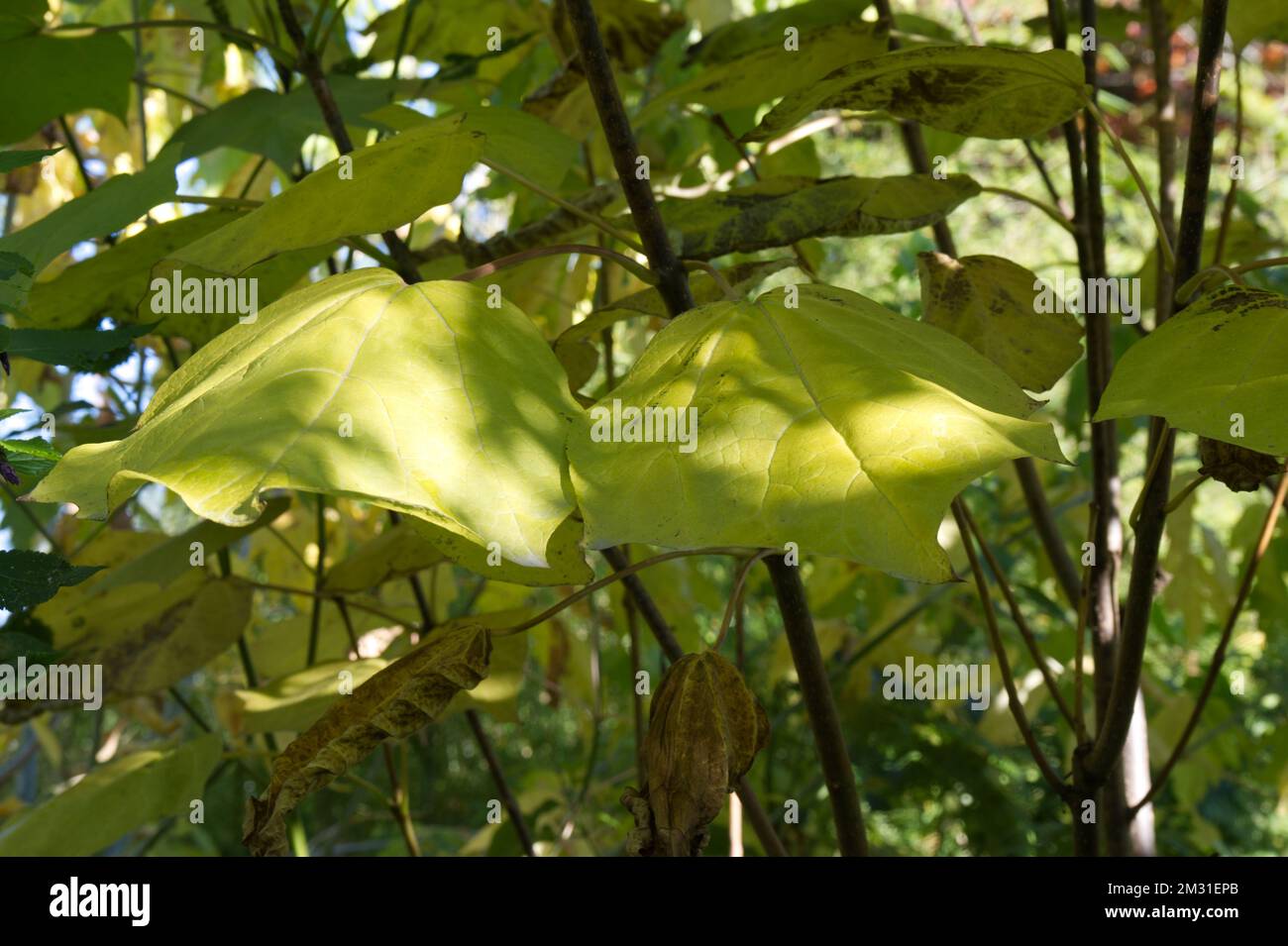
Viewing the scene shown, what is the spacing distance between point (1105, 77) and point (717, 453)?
5894 millimetres

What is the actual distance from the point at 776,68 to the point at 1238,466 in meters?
0.34

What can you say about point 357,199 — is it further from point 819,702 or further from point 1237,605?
point 1237,605

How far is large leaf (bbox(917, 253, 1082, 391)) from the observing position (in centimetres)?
58

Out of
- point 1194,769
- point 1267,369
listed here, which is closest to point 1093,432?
point 1267,369

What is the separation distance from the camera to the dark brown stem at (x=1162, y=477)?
48cm

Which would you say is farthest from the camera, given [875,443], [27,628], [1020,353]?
[27,628]

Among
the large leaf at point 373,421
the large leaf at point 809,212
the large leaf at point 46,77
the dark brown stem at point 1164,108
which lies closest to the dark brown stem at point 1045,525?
the dark brown stem at point 1164,108

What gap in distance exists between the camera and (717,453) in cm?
36

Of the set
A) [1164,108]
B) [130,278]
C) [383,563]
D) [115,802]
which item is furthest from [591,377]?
[1164,108]

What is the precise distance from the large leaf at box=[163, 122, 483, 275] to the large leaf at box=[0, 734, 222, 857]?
0.39 m

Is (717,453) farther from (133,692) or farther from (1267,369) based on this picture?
(133,692)

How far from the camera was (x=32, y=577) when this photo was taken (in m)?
0.44
